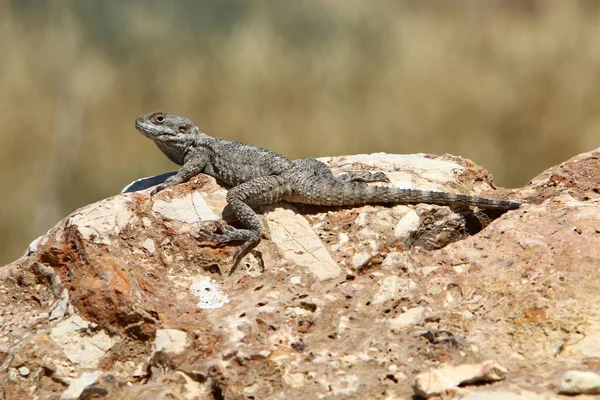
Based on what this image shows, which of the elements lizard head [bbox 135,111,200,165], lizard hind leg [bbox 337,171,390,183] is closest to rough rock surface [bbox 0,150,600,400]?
lizard hind leg [bbox 337,171,390,183]

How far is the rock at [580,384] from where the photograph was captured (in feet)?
10.8

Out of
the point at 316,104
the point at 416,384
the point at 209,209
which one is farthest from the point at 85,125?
the point at 416,384

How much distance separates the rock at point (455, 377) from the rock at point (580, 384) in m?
0.33

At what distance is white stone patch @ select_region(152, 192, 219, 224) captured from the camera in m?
5.30

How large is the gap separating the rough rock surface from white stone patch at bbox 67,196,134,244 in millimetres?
13

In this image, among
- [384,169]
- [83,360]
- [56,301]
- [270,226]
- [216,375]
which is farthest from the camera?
[384,169]

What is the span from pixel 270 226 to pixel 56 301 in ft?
5.06

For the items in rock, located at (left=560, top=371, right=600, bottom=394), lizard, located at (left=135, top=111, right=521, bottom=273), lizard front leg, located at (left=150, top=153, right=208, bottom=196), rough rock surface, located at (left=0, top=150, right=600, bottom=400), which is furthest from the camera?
lizard front leg, located at (left=150, top=153, right=208, bottom=196)

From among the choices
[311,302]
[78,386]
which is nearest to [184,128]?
[311,302]

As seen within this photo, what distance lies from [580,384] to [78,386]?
2.41 metres

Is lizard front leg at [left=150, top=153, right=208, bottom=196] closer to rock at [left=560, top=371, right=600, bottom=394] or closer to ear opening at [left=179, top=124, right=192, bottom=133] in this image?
ear opening at [left=179, top=124, right=192, bottom=133]

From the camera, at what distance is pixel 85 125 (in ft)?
32.7

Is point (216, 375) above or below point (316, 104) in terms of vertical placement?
below

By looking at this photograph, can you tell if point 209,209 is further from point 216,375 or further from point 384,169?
point 216,375
